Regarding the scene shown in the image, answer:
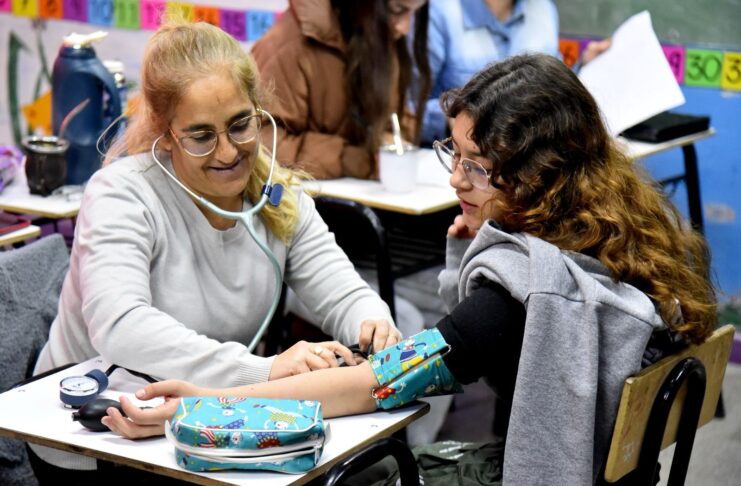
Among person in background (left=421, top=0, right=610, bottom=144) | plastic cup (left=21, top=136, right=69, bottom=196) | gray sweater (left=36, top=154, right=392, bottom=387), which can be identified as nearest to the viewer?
gray sweater (left=36, top=154, right=392, bottom=387)

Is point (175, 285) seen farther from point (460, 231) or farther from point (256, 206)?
point (460, 231)

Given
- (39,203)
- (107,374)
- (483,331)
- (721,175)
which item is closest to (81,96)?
(39,203)

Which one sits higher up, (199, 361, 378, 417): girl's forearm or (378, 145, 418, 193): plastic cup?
(199, 361, 378, 417): girl's forearm

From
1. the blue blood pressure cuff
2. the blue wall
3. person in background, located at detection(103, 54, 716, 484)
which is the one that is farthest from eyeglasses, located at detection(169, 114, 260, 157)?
the blue wall

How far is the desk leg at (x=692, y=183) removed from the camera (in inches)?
143

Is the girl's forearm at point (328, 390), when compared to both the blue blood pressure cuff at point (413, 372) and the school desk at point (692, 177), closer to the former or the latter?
the blue blood pressure cuff at point (413, 372)

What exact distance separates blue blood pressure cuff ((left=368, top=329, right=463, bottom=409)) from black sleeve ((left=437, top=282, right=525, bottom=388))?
0.6 inches

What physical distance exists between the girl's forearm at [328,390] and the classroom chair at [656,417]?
0.35 feet

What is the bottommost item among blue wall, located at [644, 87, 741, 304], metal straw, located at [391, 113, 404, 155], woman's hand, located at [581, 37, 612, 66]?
blue wall, located at [644, 87, 741, 304]

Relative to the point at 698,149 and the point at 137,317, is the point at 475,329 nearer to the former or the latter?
the point at 137,317

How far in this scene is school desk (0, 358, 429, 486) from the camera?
141cm

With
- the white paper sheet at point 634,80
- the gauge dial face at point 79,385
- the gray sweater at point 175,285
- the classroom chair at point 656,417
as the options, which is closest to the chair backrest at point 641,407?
the classroom chair at point 656,417

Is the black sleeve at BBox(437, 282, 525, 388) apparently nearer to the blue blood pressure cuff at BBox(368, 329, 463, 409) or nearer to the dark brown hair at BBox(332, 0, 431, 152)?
the blue blood pressure cuff at BBox(368, 329, 463, 409)

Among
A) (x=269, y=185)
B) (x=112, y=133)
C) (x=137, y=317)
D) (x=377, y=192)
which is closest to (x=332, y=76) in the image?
(x=377, y=192)
